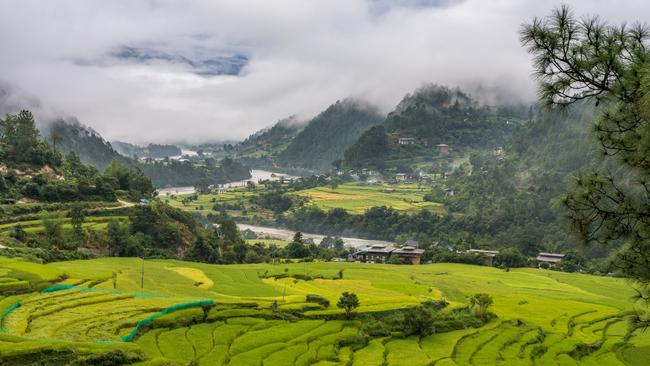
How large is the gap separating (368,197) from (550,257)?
49.2 metres

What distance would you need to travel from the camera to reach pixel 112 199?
2736 inches

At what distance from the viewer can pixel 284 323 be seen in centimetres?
3042

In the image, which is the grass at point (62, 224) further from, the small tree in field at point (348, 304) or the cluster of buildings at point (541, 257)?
the cluster of buildings at point (541, 257)

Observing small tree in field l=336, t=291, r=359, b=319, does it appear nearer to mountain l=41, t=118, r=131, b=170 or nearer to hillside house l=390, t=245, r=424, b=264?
hillside house l=390, t=245, r=424, b=264

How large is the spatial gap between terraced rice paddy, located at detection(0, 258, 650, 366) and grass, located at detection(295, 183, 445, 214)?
6141 centimetres

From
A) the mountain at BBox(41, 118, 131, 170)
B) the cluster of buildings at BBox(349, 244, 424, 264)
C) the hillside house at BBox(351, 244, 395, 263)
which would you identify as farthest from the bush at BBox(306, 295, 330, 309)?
the mountain at BBox(41, 118, 131, 170)

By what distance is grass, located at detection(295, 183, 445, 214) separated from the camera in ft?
362

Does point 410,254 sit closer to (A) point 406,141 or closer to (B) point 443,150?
(B) point 443,150

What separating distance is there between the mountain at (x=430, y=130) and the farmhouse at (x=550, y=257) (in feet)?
252

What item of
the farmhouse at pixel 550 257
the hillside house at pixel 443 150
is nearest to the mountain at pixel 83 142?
the hillside house at pixel 443 150

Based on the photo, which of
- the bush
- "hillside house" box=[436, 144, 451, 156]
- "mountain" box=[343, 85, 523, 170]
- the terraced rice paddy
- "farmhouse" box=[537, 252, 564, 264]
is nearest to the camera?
the terraced rice paddy

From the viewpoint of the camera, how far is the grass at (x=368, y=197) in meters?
110

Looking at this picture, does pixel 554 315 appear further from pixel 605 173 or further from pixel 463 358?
pixel 605 173

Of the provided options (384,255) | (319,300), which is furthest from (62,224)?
(384,255)
